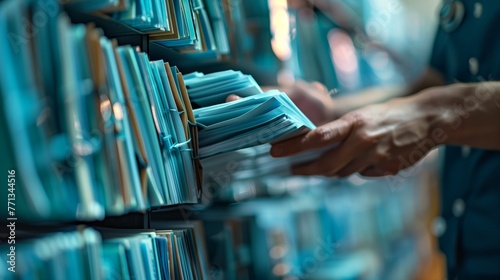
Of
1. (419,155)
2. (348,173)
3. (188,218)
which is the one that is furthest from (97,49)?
(419,155)

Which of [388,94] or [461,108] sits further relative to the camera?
[388,94]

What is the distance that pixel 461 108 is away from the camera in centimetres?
111

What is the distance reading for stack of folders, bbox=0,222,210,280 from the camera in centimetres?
45

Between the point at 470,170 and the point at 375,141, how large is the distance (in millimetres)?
402

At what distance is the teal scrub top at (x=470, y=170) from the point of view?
1.24 m

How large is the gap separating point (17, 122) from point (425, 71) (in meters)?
1.19

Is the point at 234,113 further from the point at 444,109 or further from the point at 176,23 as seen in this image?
the point at 444,109

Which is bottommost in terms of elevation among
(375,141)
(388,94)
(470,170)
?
(470,170)

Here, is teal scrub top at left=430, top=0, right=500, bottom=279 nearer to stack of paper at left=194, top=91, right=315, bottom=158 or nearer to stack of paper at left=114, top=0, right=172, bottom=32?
stack of paper at left=194, top=91, right=315, bottom=158

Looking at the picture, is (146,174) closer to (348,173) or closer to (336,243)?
(348,173)

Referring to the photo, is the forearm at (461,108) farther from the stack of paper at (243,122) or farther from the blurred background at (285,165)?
the stack of paper at (243,122)

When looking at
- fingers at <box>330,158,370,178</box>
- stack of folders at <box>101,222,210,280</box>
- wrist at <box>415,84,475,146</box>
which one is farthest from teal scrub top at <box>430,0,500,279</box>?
stack of folders at <box>101,222,210,280</box>

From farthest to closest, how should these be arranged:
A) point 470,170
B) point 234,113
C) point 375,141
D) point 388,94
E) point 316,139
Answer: point 388,94
point 470,170
point 375,141
point 316,139
point 234,113

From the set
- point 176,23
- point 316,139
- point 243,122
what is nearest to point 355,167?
point 316,139
